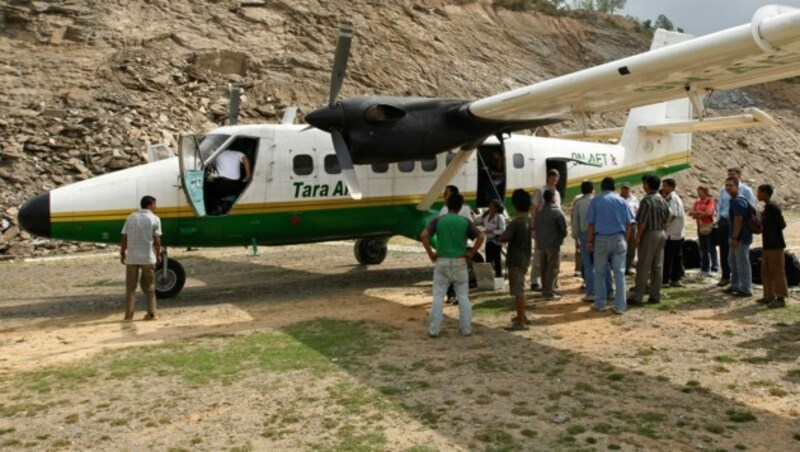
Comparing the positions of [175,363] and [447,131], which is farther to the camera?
[447,131]

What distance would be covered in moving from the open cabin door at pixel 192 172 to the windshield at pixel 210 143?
32 centimetres

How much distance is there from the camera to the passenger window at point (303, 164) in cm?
1271

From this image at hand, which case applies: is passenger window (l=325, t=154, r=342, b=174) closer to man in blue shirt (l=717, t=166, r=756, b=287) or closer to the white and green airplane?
the white and green airplane

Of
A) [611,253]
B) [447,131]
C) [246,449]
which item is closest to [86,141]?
[447,131]

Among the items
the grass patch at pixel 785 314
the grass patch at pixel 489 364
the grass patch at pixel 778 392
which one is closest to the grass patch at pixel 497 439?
the grass patch at pixel 489 364

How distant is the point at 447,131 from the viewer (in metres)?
12.1

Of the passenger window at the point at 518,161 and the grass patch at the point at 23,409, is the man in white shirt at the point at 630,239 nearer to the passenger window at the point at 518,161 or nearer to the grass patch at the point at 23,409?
the passenger window at the point at 518,161

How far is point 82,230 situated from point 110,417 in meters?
6.08

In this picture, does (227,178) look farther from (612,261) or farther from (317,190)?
(612,261)

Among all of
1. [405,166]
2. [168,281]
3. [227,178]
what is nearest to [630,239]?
[405,166]

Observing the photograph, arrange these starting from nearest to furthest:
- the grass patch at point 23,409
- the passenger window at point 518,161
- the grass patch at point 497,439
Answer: the grass patch at point 497,439 → the grass patch at point 23,409 → the passenger window at point 518,161

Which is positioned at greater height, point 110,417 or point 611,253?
point 611,253

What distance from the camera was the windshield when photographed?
12.0 meters

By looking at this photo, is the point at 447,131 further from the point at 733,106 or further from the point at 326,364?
the point at 733,106
